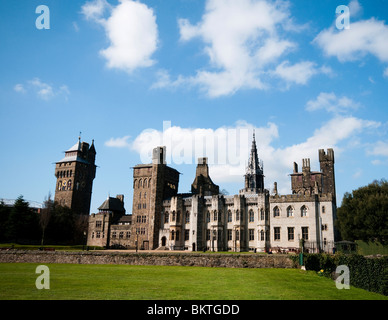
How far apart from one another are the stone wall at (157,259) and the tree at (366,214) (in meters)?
14.9

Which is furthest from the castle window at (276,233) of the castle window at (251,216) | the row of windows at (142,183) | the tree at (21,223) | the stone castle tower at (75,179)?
the stone castle tower at (75,179)

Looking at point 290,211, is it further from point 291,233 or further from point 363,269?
point 363,269

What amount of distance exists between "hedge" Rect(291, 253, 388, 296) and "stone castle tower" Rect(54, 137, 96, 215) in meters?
71.8

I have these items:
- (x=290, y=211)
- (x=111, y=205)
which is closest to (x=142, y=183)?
(x=111, y=205)

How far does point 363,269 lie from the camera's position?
20.4 metres

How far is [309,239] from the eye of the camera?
50.7 metres

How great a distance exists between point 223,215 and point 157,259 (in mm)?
25367

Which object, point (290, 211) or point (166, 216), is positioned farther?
point (166, 216)

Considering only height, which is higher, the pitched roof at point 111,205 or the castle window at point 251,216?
the pitched roof at point 111,205

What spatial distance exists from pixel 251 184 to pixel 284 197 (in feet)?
106

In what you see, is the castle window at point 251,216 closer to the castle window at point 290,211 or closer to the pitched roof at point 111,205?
the castle window at point 290,211

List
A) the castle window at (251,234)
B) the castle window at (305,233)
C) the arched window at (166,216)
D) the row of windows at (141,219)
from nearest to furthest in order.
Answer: the castle window at (305,233), the castle window at (251,234), the arched window at (166,216), the row of windows at (141,219)

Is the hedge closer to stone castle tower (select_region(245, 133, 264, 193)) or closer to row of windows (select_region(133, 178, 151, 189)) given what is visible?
row of windows (select_region(133, 178, 151, 189))

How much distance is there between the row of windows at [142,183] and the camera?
66688 mm
